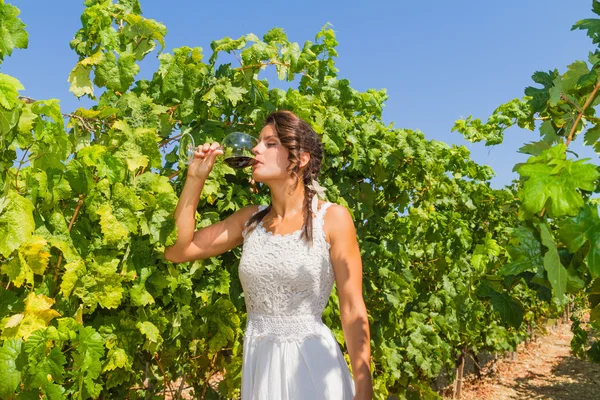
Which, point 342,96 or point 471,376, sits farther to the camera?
point 471,376

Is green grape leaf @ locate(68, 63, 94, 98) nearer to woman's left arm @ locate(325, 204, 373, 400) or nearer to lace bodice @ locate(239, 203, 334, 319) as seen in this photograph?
lace bodice @ locate(239, 203, 334, 319)

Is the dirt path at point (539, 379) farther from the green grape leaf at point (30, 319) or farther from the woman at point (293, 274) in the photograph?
the green grape leaf at point (30, 319)

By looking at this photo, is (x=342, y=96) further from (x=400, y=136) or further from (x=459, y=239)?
(x=459, y=239)

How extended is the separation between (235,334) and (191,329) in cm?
26

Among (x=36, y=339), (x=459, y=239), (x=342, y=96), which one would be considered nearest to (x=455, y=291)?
(x=459, y=239)

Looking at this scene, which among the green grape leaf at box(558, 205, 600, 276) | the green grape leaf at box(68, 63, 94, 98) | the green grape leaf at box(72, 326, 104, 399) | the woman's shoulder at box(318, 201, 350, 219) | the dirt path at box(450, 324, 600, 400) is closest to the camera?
the green grape leaf at box(558, 205, 600, 276)

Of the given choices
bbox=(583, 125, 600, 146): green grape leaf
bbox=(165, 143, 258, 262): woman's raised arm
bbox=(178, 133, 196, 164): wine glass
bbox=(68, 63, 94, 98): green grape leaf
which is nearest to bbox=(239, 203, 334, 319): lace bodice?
bbox=(165, 143, 258, 262): woman's raised arm

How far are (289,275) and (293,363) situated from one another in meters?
0.32

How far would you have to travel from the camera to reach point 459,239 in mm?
6527

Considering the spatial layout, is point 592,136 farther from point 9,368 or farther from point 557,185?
point 9,368

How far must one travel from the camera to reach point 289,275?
218 cm

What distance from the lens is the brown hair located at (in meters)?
2.21

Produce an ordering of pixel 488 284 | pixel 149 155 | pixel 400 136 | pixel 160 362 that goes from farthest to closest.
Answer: pixel 400 136, pixel 160 362, pixel 149 155, pixel 488 284

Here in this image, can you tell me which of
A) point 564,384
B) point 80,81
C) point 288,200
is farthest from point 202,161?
point 564,384
